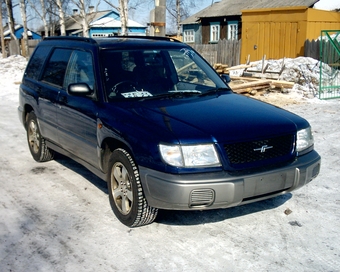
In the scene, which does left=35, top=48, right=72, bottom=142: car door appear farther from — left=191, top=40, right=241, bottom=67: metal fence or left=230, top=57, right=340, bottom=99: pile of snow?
left=191, top=40, right=241, bottom=67: metal fence

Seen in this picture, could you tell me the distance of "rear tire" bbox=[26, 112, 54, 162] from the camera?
650 cm

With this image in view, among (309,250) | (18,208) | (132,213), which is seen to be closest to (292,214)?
(309,250)

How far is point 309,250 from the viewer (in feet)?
12.7

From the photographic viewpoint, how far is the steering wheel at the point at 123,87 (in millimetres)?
4703

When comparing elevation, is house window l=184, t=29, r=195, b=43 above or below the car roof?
below

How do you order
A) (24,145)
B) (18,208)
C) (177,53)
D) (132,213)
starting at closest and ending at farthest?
(132,213) → (18,208) → (177,53) → (24,145)

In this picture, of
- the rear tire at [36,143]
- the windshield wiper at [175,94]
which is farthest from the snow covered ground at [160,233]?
the windshield wiper at [175,94]

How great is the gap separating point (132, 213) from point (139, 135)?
79 cm

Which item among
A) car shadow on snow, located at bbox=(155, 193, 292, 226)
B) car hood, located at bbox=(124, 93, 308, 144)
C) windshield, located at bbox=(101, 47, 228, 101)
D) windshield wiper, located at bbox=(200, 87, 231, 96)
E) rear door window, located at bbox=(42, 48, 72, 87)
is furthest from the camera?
rear door window, located at bbox=(42, 48, 72, 87)

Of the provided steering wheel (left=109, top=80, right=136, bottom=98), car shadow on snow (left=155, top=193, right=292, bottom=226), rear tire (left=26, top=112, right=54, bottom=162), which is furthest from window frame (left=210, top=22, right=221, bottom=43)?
car shadow on snow (left=155, top=193, right=292, bottom=226)

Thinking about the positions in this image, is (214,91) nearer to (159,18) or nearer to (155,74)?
(155,74)

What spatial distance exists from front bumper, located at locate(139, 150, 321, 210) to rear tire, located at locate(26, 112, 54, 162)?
9.99ft

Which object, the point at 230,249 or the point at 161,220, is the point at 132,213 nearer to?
the point at 161,220

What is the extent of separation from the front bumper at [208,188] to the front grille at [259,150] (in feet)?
0.46
